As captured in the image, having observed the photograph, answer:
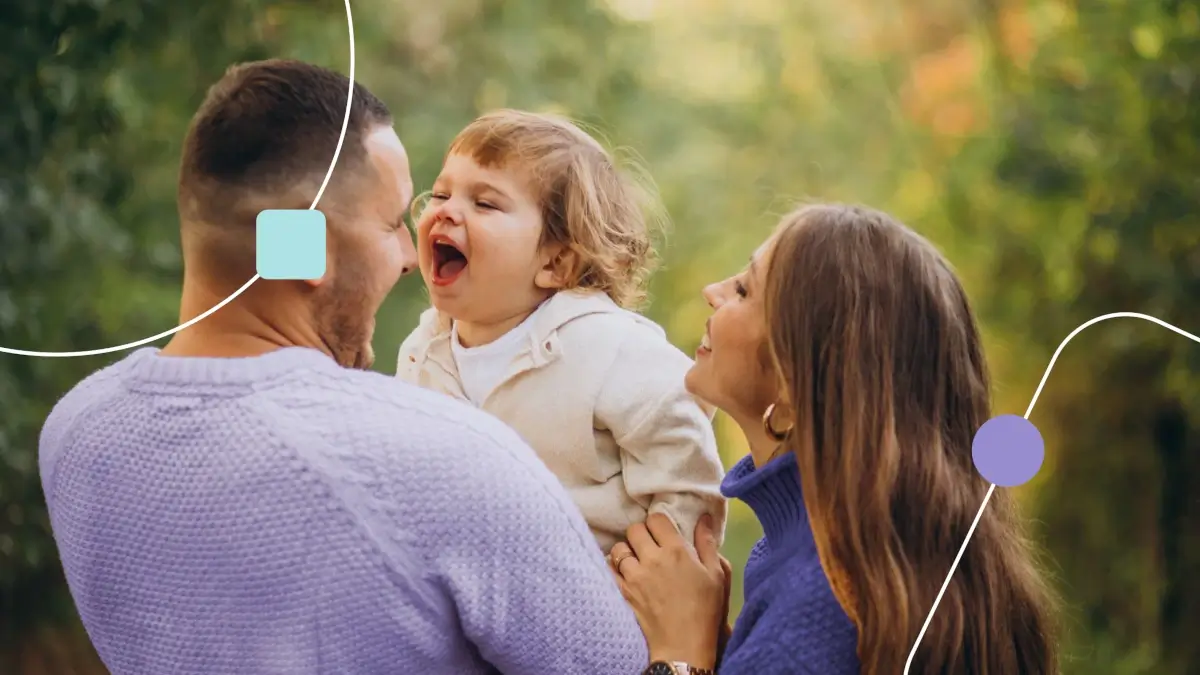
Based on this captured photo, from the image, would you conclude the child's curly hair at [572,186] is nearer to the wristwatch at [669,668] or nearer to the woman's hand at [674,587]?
the woman's hand at [674,587]

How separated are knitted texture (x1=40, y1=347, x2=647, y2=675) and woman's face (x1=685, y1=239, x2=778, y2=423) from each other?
0.93ft

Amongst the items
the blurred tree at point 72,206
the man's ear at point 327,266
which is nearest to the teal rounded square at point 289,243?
the man's ear at point 327,266

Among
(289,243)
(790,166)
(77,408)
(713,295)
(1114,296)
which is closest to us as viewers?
(289,243)

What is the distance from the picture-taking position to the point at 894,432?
4.16 ft

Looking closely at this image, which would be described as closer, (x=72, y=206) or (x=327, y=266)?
(x=327, y=266)

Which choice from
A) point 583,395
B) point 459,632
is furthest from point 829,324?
point 459,632

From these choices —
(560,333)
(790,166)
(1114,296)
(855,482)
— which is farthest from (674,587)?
(790,166)

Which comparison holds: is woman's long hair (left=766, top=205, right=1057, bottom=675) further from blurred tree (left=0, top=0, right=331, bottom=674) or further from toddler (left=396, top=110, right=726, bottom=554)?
blurred tree (left=0, top=0, right=331, bottom=674)

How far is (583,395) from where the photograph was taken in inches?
58.0

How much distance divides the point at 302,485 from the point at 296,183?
24 centimetres

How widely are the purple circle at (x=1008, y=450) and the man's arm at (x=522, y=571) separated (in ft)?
1.24

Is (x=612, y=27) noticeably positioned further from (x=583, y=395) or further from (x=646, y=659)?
(x=646, y=659)

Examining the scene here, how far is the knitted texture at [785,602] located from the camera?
1221 millimetres

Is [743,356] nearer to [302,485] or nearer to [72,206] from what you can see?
[302,485]
